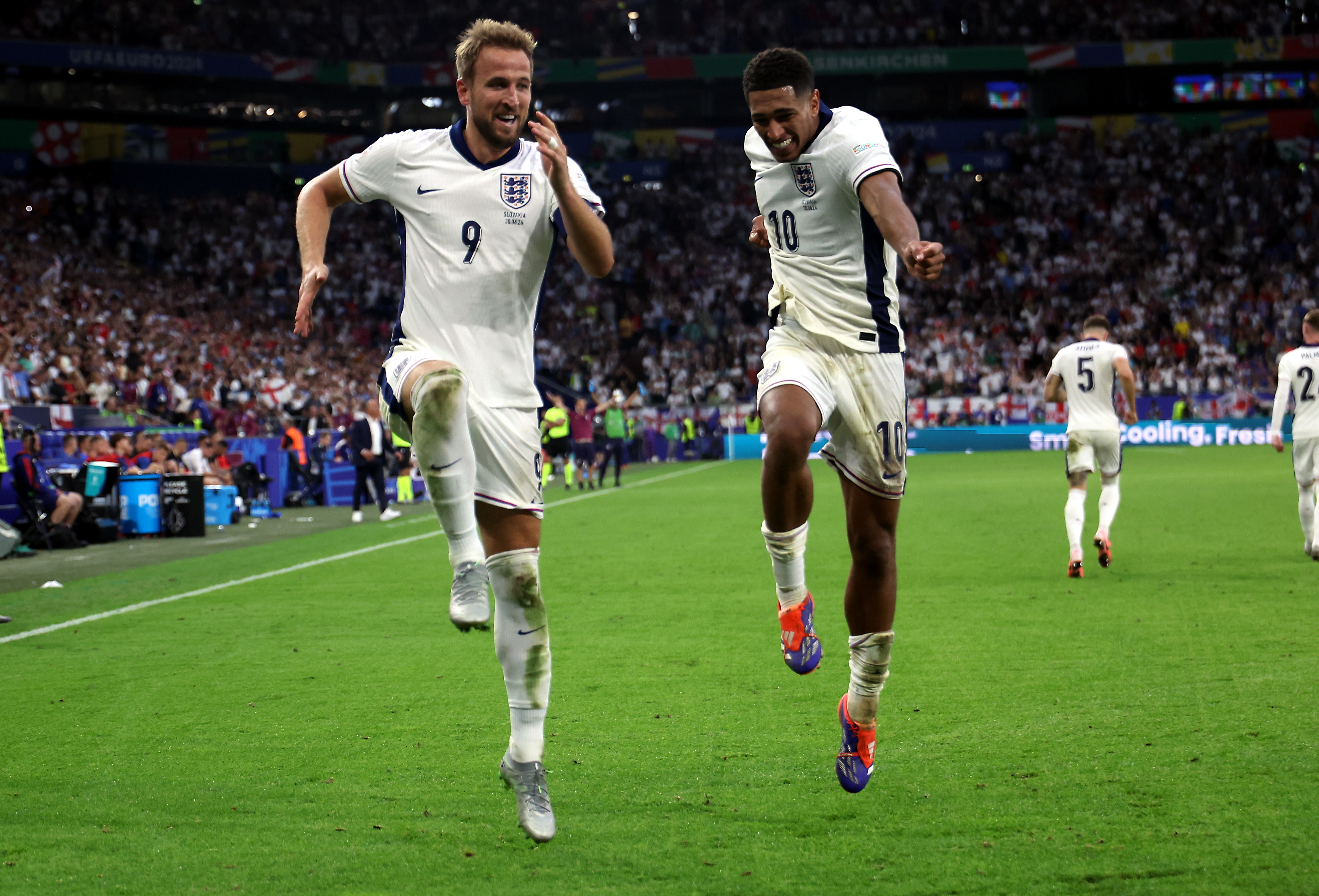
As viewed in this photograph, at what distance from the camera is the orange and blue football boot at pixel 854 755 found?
183 inches

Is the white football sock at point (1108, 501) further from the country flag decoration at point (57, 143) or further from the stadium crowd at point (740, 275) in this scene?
the country flag decoration at point (57, 143)

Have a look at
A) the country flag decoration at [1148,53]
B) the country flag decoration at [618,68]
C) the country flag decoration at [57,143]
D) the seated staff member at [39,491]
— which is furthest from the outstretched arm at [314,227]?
the country flag decoration at [1148,53]

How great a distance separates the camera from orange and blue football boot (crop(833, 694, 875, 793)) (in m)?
4.64

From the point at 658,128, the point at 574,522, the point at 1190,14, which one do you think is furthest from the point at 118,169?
the point at 1190,14

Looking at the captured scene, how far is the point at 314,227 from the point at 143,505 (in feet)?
50.3

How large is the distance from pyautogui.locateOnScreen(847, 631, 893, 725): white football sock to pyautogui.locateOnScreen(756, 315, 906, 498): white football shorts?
589 millimetres

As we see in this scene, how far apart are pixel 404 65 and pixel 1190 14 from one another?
32.9 meters

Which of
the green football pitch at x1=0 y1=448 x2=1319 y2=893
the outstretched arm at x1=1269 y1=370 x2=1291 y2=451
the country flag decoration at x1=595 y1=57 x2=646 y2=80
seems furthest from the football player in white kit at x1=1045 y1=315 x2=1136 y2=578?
the country flag decoration at x1=595 y1=57 x2=646 y2=80

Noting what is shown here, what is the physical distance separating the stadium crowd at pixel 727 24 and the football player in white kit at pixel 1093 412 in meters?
42.0

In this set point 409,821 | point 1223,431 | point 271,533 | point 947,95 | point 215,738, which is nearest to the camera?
point 409,821

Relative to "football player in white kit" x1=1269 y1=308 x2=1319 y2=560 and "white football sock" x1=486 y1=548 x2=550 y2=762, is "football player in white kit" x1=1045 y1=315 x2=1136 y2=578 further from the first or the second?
Answer: "white football sock" x1=486 y1=548 x2=550 y2=762

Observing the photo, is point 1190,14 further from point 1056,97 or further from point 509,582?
point 509,582

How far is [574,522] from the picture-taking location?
19.2 m

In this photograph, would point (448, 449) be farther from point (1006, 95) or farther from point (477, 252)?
point (1006, 95)
